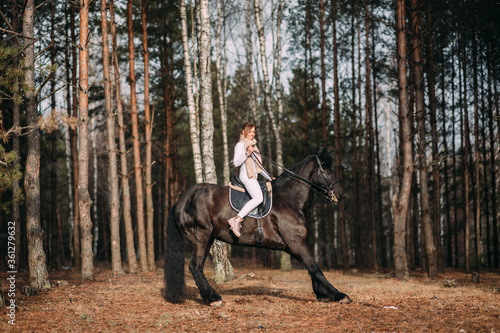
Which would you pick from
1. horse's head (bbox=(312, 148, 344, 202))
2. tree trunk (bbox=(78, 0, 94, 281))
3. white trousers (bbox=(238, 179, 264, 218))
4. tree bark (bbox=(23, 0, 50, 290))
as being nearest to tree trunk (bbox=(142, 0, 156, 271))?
tree trunk (bbox=(78, 0, 94, 281))

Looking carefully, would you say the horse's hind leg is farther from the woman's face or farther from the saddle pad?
the woman's face

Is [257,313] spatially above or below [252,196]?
below

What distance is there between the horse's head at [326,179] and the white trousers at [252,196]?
1.08m

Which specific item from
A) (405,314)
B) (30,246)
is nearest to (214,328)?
(405,314)

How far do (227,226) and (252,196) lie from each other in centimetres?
68

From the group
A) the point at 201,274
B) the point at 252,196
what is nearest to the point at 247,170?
the point at 252,196

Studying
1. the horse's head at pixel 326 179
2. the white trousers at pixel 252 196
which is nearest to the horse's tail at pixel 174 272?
the white trousers at pixel 252 196

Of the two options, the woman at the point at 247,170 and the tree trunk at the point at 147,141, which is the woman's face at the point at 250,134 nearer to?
the woman at the point at 247,170

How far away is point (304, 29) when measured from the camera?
2130cm

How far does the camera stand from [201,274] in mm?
7359

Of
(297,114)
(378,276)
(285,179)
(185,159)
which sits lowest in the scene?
(378,276)

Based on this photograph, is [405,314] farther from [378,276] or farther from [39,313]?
[378,276]

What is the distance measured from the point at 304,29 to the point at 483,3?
313 inches

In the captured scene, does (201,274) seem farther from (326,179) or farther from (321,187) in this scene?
(326,179)
